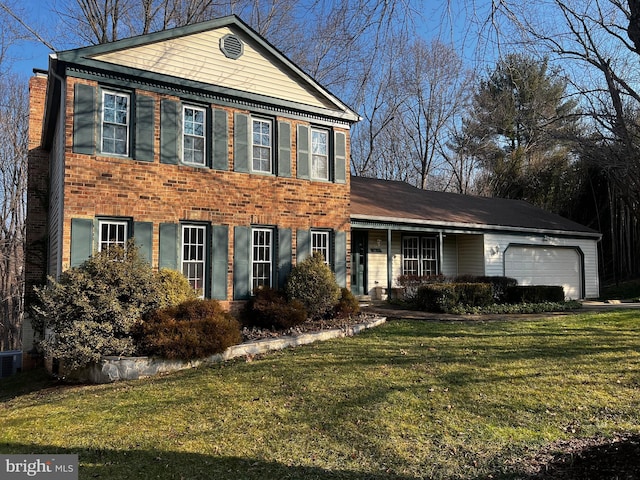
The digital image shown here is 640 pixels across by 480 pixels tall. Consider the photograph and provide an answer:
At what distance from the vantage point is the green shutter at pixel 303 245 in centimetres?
1269

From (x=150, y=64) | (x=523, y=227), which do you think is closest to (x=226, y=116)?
(x=150, y=64)

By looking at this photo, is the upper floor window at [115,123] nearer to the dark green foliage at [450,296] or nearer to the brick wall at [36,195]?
the brick wall at [36,195]

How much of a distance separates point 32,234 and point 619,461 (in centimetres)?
1481

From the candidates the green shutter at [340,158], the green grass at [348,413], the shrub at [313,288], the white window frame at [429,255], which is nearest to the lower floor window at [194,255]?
the shrub at [313,288]

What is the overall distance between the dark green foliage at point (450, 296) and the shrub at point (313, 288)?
127 inches

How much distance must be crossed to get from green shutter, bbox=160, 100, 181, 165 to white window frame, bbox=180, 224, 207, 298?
5.51 feet

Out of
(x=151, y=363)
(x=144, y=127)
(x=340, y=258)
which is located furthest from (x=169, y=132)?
(x=340, y=258)

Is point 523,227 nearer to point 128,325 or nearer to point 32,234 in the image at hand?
point 128,325

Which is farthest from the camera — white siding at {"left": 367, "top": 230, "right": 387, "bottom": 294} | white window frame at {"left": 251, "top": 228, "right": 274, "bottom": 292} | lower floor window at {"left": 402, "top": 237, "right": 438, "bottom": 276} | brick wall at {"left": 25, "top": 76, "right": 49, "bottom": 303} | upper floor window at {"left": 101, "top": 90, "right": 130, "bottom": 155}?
lower floor window at {"left": 402, "top": 237, "right": 438, "bottom": 276}

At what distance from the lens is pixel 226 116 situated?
11758 mm

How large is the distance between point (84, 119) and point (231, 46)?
438cm

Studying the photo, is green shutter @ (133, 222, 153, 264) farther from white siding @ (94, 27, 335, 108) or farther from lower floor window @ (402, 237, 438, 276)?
lower floor window @ (402, 237, 438, 276)

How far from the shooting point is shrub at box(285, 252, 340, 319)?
38.6 ft

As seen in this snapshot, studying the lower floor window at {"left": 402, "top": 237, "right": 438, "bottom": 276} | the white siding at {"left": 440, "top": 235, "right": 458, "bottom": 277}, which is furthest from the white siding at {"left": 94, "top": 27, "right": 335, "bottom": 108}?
the white siding at {"left": 440, "top": 235, "right": 458, "bottom": 277}
